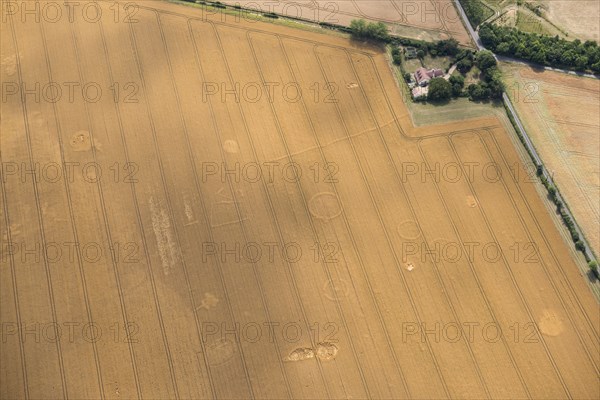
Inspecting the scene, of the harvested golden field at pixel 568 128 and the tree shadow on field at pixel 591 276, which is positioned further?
the harvested golden field at pixel 568 128

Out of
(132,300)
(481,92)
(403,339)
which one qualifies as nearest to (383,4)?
(481,92)

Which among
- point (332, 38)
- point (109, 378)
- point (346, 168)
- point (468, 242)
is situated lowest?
point (109, 378)

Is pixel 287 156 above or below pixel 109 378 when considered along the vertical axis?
above

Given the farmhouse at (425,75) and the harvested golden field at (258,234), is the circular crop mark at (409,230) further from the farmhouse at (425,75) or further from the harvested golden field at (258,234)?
the farmhouse at (425,75)

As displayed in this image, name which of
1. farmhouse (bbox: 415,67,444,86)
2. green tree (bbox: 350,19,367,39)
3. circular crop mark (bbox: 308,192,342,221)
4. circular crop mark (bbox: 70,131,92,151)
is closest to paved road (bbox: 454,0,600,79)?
farmhouse (bbox: 415,67,444,86)

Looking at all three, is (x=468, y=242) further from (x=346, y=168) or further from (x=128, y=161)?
(x=128, y=161)

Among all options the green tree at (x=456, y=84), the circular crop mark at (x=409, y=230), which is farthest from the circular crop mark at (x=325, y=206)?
the green tree at (x=456, y=84)

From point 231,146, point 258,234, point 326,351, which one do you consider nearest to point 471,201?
point 326,351

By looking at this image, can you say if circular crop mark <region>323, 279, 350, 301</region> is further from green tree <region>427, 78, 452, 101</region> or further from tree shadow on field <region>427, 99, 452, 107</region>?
green tree <region>427, 78, 452, 101</region>
